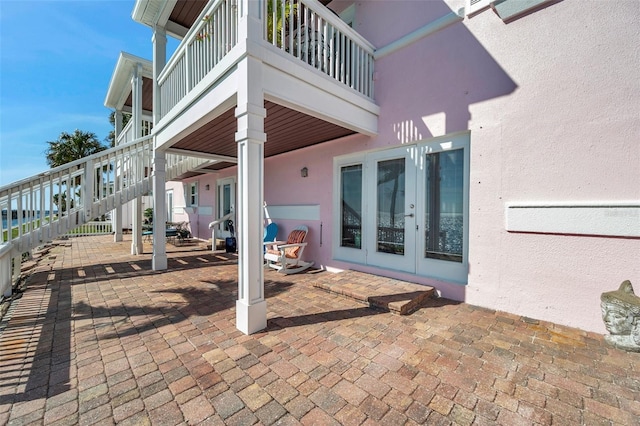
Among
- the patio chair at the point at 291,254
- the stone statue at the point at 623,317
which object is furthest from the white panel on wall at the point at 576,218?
the patio chair at the point at 291,254

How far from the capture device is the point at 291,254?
5.14 m

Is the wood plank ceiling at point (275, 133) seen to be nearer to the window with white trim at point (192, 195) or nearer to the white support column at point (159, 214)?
the white support column at point (159, 214)

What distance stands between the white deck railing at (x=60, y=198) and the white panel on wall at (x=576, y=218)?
672cm

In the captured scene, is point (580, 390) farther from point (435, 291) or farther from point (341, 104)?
point (341, 104)

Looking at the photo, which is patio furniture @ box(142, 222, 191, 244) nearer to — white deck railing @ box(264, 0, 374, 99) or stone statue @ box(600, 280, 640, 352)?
white deck railing @ box(264, 0, 374, 99)

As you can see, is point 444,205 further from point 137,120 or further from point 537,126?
point 137,120

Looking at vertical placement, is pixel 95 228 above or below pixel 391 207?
below

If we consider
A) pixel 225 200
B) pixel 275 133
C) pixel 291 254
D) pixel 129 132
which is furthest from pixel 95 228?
pixel 275 133

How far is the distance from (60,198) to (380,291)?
5.80m

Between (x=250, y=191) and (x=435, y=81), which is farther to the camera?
(x=435, y=81)

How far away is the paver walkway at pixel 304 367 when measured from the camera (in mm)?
1587

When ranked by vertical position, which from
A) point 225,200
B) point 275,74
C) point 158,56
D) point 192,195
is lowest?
point 225,200

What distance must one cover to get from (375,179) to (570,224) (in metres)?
2.48

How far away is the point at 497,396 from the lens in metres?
1.72
